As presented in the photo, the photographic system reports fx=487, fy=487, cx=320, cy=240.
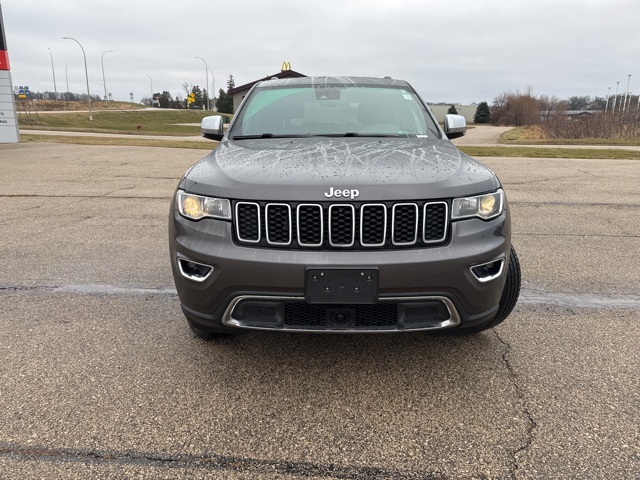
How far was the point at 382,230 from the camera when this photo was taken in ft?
7.66

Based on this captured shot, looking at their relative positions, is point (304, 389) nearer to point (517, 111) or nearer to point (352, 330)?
point (352, 330)

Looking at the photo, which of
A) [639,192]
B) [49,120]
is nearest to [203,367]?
[639,192]

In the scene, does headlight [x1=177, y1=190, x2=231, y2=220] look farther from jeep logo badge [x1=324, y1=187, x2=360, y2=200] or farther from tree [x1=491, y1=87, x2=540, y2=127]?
tree [x1=491, y1=87, x2=540, y2=127]

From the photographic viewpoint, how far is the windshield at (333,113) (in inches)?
141

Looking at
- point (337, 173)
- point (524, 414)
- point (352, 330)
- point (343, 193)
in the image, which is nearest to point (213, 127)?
point (337, 173)

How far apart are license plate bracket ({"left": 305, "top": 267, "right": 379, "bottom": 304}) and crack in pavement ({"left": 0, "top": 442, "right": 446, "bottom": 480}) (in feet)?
2.31

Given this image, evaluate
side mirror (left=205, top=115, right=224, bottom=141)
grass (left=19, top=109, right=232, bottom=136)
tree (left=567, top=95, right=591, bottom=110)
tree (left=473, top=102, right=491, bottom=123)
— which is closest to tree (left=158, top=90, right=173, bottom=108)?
grass (left=19, top=109, right=232, bottom=136)

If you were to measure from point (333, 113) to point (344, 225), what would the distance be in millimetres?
1701

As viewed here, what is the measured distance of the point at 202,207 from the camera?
2.48 m

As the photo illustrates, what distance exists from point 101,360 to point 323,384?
132 centimetres

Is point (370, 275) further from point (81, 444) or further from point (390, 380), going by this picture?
point (81, 444)

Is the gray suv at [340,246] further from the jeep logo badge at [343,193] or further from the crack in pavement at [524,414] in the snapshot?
the crack in pavement at [524,414]

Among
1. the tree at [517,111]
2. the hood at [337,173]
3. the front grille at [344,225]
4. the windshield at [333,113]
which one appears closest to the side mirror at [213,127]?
the windshield at [333,113]

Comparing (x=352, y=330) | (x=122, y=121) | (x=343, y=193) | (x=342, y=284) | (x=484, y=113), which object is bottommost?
(x=352, y=330)
